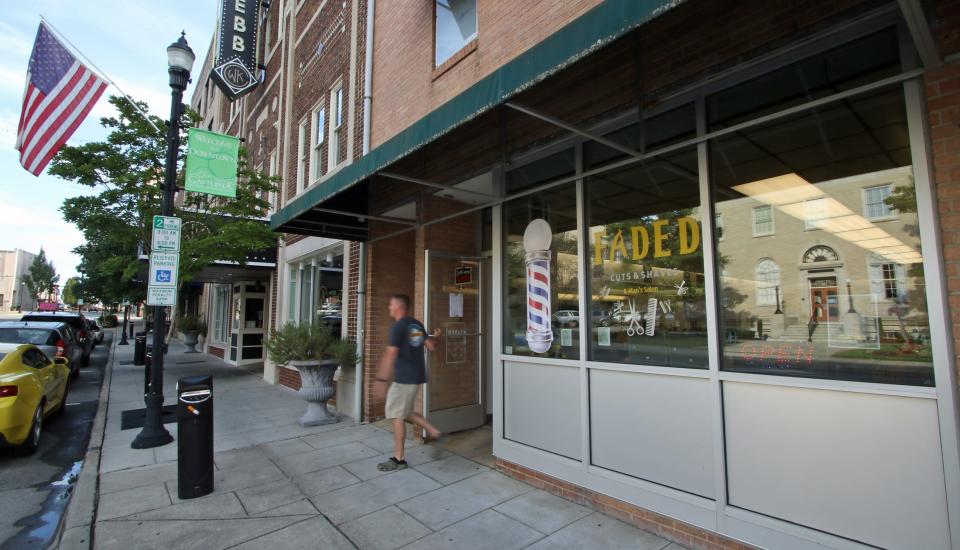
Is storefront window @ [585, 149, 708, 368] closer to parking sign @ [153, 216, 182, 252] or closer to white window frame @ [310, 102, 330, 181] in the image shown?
parking sign @ [153, 216, 182, 252]

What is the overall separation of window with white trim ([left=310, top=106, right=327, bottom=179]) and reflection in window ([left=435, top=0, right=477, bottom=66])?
14.2ft

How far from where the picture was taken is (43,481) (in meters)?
5.46

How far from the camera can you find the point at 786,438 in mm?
3057

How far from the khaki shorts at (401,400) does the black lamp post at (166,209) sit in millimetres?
3586

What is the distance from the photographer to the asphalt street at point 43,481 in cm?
425

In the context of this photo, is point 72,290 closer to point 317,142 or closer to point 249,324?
point 249,324

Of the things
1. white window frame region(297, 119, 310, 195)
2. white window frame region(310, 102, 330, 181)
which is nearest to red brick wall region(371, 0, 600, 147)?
white window frame region(310, 102, 330, 181)

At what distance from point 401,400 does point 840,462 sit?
3867mm

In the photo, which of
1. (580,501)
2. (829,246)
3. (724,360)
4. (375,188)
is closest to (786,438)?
(724,360)

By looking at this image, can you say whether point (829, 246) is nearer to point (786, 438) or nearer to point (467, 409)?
point (786, 438)

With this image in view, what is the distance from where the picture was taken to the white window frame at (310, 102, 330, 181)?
33.2 feet

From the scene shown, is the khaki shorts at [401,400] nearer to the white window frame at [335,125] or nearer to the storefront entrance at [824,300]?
the storefront entrance at [824,300]

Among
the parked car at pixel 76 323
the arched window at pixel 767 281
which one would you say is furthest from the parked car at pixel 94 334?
the arched window at pixel 767 281

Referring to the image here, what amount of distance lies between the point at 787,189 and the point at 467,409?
4952 millimetres
